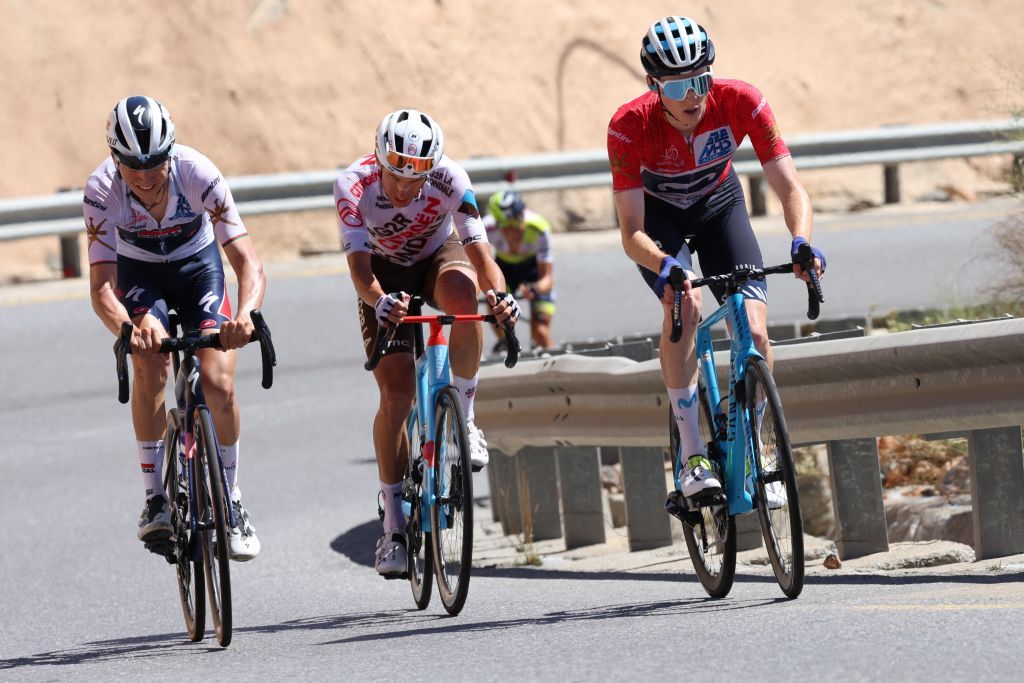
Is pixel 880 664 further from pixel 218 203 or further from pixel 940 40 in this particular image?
pixel 940 40

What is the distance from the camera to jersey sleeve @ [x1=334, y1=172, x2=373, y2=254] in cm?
788

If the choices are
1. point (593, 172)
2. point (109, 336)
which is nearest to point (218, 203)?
point (109, 336)

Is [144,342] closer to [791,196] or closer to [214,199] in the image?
[214,199]

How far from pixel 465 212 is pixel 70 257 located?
10773 mm

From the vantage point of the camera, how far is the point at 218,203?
7879 mm

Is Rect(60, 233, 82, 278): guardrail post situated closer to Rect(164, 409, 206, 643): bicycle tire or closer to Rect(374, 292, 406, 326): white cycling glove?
Rect(164, 409, 206, 643): bicycle tire

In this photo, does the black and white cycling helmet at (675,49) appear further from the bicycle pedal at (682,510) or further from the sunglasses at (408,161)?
the bicycle pedal at (682,510)

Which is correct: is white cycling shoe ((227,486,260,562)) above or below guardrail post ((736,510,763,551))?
above

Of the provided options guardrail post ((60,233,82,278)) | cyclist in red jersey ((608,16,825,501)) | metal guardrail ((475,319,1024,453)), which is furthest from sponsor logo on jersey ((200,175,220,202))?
guardrail post ((60,233,82,278))

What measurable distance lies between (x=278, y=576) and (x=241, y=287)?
2660 millimetres

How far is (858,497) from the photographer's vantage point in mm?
8031

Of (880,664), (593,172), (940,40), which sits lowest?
(880,664)

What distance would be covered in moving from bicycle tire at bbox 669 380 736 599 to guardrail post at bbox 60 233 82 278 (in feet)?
36.7

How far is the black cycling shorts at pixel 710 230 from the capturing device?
781 cm
